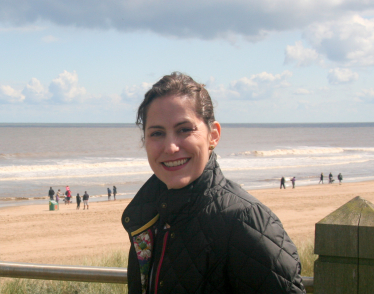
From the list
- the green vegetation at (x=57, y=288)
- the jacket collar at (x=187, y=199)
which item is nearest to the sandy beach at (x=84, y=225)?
the green vegetation at (x=57, y=288)

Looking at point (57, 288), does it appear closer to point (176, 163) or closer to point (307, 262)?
point (176, 163)

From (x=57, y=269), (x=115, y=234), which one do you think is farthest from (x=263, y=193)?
(x=57, y=269)

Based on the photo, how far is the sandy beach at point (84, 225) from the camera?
13.9 m

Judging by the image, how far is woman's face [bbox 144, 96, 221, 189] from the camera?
1.75 metres

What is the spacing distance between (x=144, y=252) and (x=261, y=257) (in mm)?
604

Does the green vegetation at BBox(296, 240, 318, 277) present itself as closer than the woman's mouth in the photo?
No

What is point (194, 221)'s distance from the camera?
165 cm

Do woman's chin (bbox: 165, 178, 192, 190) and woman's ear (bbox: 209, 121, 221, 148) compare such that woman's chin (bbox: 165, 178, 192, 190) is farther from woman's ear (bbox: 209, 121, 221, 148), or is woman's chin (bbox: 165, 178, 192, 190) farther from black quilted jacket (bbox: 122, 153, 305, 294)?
woman's ear (bbox: 209, 121, 221, 148)

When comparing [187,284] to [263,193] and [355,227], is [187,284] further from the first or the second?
[263,193]

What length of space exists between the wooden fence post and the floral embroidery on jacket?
77cm

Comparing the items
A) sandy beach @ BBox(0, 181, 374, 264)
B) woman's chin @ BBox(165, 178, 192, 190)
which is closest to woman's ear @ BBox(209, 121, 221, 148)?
woman's chin @ BBox(165, 178, 192, 190)

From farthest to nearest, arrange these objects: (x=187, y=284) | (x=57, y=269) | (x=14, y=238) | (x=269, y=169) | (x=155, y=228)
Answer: (x=269, y=169)
(x=14, y=238)
(x=57, y=269)
(x=155, y=228)
(x=187, y=284)

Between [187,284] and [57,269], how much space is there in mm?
1328

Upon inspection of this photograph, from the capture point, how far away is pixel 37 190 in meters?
29.3
